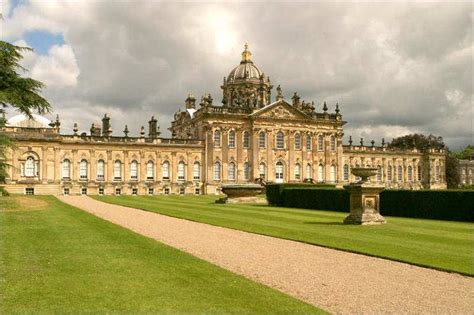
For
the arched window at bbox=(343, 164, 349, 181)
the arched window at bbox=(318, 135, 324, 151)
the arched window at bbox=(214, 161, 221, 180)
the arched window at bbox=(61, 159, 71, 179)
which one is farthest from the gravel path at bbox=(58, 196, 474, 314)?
the arched window at bbox=(343, 164, 349, 181)

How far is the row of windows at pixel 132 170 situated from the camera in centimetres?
4975

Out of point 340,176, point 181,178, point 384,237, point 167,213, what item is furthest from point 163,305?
point 340,176

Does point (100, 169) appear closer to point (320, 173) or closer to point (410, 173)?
point (320, 173)

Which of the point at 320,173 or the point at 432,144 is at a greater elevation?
the point at 432,144

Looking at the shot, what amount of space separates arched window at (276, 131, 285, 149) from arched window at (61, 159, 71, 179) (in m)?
22.1

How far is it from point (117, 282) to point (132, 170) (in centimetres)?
4497

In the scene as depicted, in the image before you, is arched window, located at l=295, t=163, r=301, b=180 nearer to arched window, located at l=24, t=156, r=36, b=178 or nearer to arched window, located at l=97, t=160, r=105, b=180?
arched window, located at l=97, t=160, r=105, b=180

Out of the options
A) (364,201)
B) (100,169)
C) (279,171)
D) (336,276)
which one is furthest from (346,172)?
(336,276)

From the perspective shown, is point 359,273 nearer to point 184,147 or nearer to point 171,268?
point 171,268

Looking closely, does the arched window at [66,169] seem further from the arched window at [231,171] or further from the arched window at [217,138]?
the arched window at [231,171]

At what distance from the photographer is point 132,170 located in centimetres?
5231

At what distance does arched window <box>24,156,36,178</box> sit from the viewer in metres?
47.0

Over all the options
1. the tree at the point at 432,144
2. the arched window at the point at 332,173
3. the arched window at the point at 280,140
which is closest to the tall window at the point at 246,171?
the arched window at the point at 280,140

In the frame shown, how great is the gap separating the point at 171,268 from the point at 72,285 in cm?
207
